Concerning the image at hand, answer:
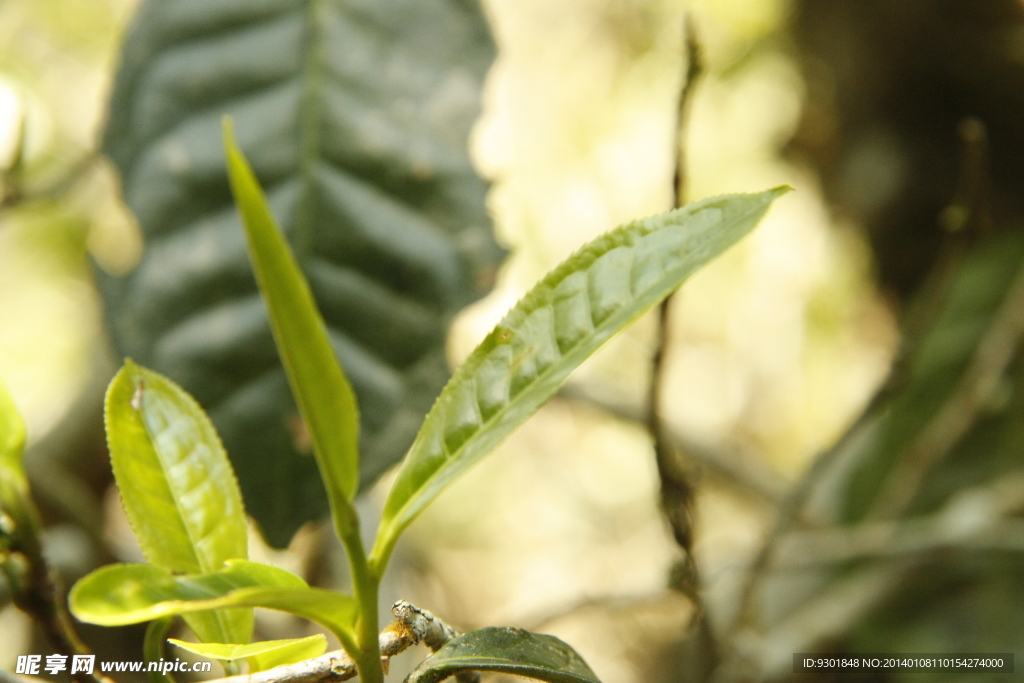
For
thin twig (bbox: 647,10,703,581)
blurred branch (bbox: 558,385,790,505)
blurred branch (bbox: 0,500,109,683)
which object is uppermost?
blurred branch (bbox: 558,385,790,505)

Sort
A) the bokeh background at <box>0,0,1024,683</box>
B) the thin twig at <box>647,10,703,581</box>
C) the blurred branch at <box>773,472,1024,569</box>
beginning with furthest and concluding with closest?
the bokeh background at <box>0,0,1024,683</box> → the blurred branch at <box>773,472,1024,569</box> → the thin twig at <box>647,10,703,581</box>

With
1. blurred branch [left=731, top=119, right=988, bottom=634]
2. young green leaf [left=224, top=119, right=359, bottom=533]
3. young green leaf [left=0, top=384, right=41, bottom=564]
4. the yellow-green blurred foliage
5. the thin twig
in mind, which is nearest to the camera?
young green leaf [left=224, top=119, right=359, bottom=533]

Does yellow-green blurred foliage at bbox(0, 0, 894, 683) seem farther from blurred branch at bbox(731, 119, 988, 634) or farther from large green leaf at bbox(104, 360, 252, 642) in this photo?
large green leaf at bbox(104, 360, 252, 642)

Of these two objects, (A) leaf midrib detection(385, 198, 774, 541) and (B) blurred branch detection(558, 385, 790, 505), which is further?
(B) blurred branch detection(558, 385, 790, 505)

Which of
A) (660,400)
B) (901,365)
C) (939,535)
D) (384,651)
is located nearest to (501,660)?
(384,651)

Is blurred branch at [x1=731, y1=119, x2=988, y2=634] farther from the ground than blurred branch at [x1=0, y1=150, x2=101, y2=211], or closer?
closer

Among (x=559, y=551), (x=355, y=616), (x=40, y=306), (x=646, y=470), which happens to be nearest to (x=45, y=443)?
(x=40, y=306)

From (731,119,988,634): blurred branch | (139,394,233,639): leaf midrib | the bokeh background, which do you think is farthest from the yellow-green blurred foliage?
(139,394,233,639): leaf midrib

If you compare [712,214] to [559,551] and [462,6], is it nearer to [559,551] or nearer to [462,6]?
[462,6]
